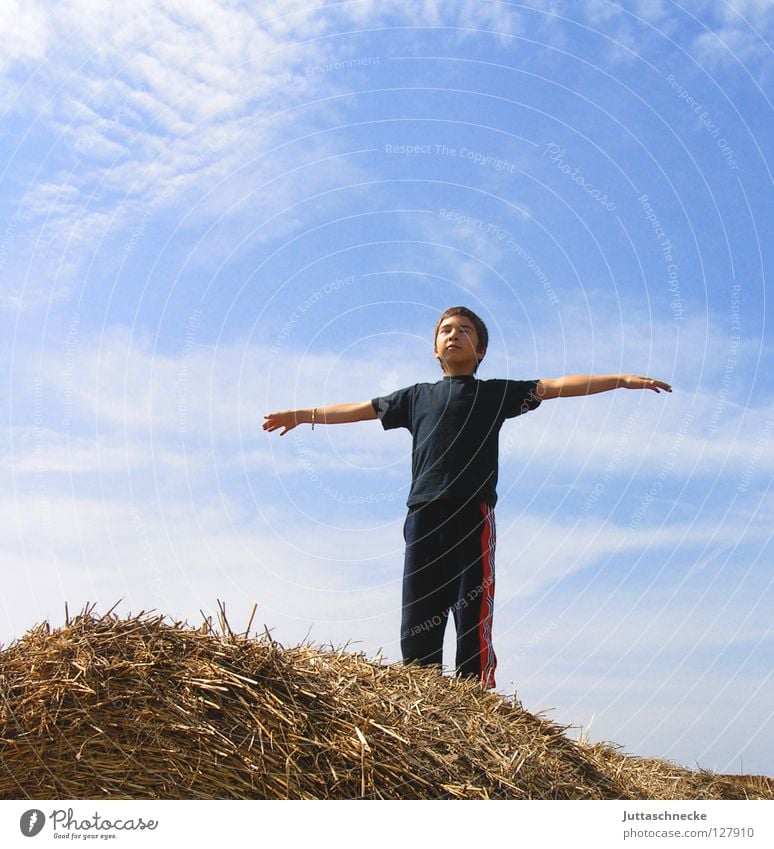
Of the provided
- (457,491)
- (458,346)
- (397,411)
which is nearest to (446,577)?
(457,491)

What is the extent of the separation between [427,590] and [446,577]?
0.13 m

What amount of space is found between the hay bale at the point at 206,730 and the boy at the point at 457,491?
47.8 inches

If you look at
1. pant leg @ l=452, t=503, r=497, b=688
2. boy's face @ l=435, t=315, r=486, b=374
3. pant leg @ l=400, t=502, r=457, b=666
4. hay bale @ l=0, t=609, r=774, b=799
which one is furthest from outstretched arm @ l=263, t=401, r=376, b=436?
hay bale @ l=0, t=609, r=774, b=799

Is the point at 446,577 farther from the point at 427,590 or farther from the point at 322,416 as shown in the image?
the point at 322,416

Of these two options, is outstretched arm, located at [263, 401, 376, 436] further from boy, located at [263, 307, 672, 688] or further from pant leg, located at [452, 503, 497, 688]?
pant leg, located at [452, 503, 497, 688]

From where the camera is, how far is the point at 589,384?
16.7ft

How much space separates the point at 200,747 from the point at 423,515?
225cm

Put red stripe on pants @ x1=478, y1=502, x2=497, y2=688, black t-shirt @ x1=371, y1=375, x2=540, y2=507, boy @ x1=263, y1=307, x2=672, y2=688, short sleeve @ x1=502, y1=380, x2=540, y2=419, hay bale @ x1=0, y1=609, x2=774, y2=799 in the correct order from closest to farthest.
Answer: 1. hay bale @ x1=0, y1=609, x2=774, y2=799
2. red stripe on pants @ x1=478, y1=502, x2=497, y2=688
3. boy @ x1=263, y1=307, x2=672, y2=688
4. black t-shirt @ x1=371, y1=375, x2=540, y2=507
5. short sleeve @ x1=502, y1=380, x2=540, y2=419

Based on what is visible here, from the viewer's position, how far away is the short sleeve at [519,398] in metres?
5.31

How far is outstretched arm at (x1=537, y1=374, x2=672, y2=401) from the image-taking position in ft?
16.2

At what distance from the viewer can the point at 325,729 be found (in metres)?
3.24

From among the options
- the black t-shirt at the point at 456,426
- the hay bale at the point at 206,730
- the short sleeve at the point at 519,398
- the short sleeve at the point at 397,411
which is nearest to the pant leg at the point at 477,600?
the black t-shirt at the point at 456,426

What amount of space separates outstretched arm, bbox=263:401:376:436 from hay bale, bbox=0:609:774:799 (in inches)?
80.5
